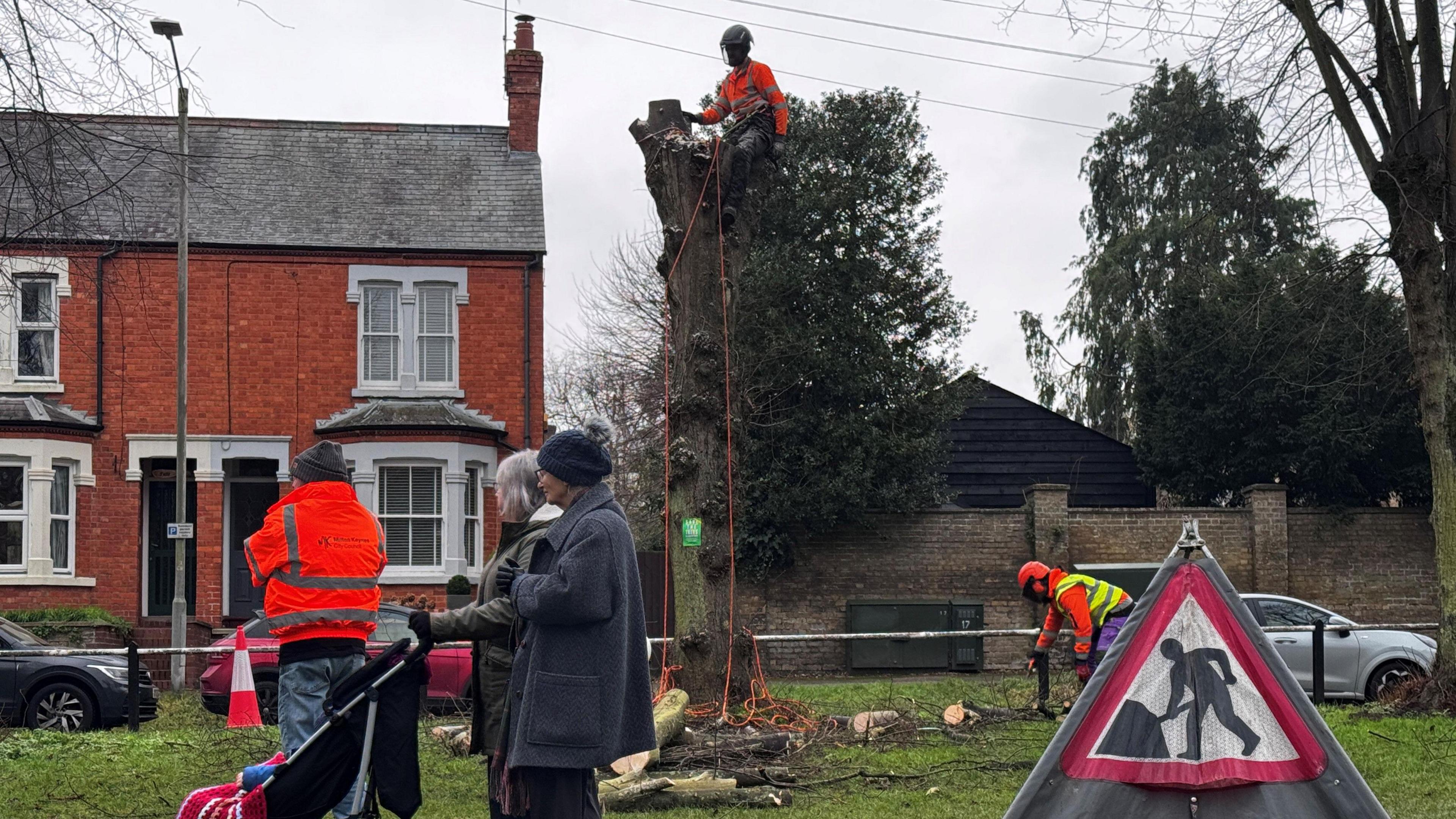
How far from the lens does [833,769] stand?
9883 mm

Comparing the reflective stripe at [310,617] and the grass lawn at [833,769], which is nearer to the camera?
the reflective stripe at [310,617]

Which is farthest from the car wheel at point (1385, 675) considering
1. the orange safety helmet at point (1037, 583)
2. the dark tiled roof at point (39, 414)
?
the dark tiled roof at point (39, 414)

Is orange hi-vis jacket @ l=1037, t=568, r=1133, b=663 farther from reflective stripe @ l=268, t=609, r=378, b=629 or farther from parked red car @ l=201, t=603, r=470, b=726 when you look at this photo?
parked red car @ l=201, t=603, r=470, b=726

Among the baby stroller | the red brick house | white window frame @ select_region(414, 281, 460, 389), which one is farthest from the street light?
the baby stroller

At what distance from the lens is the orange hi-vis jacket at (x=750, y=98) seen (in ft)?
37.7

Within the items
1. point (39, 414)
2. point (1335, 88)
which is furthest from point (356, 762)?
point (39, 414)

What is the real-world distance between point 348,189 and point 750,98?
51.5 feet

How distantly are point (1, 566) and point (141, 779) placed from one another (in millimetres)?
15772

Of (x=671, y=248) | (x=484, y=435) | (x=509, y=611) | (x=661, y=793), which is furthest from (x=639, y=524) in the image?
(x=509, y=611)

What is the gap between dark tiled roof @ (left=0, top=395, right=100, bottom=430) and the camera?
23.2 metres

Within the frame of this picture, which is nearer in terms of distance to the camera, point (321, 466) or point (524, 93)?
point (321, 466)

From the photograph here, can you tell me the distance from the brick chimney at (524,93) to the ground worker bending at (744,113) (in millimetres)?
15439

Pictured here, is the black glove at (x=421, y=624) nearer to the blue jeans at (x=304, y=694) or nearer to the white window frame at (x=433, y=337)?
the blue jeans at (x=304, y=694)

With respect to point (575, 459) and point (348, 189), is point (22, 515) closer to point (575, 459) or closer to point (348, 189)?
point (348, 189)
